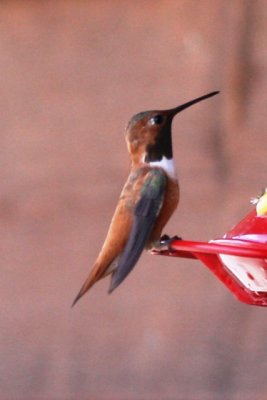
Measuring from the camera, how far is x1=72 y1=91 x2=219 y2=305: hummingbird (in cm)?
353

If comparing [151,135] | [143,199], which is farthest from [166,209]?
[151,135]

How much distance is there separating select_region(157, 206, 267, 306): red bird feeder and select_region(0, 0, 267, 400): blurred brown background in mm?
1840

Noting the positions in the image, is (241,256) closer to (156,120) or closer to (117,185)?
(156,120)

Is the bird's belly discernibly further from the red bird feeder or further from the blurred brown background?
the blurred brown background

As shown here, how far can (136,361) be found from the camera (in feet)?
16.9

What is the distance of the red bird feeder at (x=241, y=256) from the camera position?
2.67 metres

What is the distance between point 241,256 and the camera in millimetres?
2648

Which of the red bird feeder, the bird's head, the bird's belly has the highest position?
the bird's head

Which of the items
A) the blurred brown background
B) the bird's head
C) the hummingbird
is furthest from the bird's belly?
the blurred brown background

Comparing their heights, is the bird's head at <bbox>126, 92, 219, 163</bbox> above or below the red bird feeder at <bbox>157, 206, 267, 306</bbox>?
above

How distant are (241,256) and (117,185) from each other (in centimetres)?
242

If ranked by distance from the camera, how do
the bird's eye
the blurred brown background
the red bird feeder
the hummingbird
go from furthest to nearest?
1. the blurred brown background
2. the bird's eye
3. the hummingbird
4. the red bird feeder

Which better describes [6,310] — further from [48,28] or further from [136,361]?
[48,28]

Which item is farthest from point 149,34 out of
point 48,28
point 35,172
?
point 35,172
